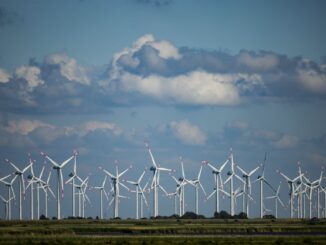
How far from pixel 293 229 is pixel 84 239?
162 ft

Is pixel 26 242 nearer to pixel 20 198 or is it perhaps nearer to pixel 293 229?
pixel 293 229

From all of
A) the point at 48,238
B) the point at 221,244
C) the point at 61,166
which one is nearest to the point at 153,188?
the point at 61,166

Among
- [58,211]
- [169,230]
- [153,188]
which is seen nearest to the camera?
[169,230]

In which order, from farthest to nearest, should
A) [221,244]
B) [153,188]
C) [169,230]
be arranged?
[153,188] → [169,230] → [221,244]

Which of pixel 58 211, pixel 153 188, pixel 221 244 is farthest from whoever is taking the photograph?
pixel 153 188

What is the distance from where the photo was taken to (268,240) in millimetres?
110312

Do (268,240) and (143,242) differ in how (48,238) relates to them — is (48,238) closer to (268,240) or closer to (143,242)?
(143,242)

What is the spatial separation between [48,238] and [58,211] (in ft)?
226

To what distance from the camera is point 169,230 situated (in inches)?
5571

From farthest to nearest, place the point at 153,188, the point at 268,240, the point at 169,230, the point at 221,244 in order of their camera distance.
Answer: the point at 153,188 → the point at 169,230 → the point at 268,240 → the point at 221,244

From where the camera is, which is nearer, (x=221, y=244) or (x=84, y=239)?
(x=221, y=244)

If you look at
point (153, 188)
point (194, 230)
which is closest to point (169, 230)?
point (194, 230)

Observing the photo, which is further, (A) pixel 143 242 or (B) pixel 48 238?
(B) pixel 48 238

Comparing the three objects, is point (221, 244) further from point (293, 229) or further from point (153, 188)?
point (153, 188)
